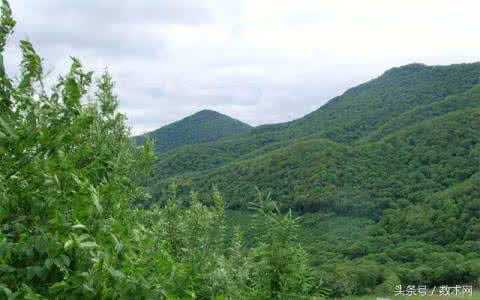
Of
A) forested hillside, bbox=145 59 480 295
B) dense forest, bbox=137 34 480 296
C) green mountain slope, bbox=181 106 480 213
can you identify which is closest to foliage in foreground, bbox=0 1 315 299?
forested hillside, bbox=145 59 480 295

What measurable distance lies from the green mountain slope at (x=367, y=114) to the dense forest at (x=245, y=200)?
75 cm

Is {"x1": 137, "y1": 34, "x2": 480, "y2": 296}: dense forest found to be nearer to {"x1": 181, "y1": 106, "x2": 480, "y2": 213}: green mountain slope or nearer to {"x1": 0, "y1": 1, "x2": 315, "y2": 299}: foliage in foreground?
{"x1": 181, "y1": 106, "x2": 480, "y2": 213}: green mountain slope

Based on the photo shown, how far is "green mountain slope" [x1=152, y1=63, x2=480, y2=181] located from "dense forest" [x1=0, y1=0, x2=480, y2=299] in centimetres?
75

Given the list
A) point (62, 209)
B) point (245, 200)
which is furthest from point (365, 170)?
point (62, 209)

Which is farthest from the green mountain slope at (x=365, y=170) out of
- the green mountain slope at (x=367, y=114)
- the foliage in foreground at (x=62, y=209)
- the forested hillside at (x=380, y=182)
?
the foliage in foreground at (x=62, y=209)

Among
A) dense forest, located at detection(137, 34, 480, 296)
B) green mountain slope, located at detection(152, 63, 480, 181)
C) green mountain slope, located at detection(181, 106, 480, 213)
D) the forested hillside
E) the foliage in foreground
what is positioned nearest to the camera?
the foliage in foreground

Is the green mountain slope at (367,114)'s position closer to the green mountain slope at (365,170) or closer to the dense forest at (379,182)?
the dense forest at (379,182)

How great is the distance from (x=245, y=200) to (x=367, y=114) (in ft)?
247

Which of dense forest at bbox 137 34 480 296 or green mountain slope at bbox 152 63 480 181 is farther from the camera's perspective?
green mountain slope at bbox 152 63 480 181

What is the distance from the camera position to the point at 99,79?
9758 mm

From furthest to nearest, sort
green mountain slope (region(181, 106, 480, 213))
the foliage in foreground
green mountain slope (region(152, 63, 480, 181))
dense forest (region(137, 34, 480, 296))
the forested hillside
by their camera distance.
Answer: green mountain slope (region(152, 63, 480, 181)), green mountain slope (region(181, 106, 480, 213)), the forested hillside, dense forest (region(137, 34, 480, 296)), the foliage in foreground

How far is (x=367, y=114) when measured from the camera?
169 meters

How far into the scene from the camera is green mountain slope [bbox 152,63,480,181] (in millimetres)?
148750

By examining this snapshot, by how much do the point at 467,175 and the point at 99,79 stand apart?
107 meters
